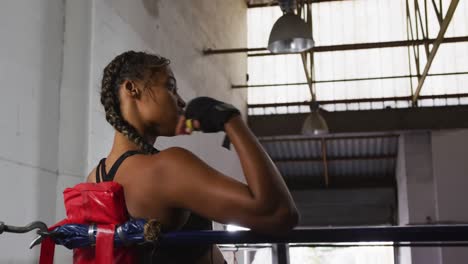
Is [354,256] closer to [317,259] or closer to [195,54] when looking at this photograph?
[317,259]

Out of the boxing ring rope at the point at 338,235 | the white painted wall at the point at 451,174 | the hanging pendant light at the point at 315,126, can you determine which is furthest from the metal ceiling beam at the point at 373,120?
the boxing ring rope at the point at 338,235

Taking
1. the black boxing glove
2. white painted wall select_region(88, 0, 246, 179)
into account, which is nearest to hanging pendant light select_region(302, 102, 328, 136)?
white painted wall select_region(88, 0, 246, 179)

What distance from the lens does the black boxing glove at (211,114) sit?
4.04ft

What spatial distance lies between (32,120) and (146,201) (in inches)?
58.4

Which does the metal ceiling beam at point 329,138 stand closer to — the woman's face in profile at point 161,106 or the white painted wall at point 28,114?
the white painted wall at point 28,114

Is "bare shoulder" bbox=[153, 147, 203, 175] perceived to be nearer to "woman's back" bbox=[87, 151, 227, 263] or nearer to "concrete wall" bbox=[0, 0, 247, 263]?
"woman's back" bbox=[87, 151, 227, 263]

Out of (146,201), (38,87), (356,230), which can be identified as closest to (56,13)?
(38,87)

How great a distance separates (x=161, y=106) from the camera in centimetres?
144

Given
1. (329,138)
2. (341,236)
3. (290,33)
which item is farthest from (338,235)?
(329,138)

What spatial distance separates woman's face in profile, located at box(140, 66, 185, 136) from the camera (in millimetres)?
1433

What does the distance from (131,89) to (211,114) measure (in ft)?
1.08

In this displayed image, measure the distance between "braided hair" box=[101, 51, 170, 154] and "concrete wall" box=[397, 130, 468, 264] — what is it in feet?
28.8

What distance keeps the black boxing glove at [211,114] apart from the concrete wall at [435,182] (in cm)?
889

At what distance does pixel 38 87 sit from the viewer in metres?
2.62
